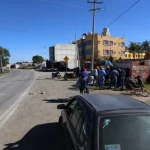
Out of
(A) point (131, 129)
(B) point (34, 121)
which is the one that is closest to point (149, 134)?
(A) point (131, 129)

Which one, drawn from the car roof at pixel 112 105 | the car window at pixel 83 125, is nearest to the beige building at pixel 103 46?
the car roof at pixel 112 105

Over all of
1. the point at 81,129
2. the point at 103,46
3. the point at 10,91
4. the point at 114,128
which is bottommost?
the point at 10,91

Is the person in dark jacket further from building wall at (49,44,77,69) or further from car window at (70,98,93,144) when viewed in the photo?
building wall at (49,44,77,69)

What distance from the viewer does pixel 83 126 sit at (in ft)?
14.0

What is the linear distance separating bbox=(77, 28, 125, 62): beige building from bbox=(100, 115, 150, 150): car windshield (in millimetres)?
81031

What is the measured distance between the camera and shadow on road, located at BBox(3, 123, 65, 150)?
6584mm

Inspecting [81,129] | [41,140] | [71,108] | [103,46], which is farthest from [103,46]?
[81,129]

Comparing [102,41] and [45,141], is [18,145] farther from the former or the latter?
[102,41]

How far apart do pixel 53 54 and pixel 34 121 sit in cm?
8180

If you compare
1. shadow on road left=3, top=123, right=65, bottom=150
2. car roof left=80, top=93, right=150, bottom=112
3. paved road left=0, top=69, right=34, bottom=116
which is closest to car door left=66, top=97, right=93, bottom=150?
car roof left=80, top=93, right=150, bottom=112

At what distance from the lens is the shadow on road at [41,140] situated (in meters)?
6.58

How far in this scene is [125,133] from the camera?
380 centimetres

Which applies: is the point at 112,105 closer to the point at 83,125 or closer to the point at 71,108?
the point at 83,125

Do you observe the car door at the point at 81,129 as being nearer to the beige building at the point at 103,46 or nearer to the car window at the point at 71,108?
the car window at the point at 71,108
